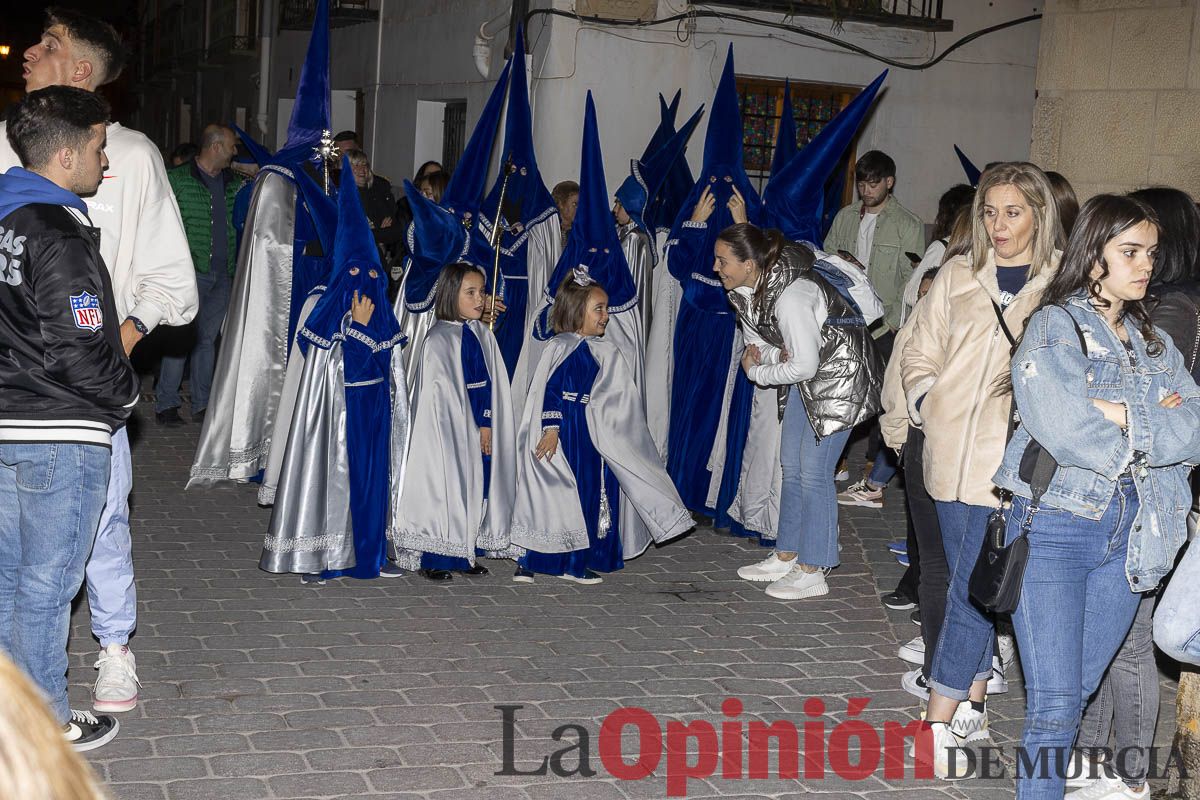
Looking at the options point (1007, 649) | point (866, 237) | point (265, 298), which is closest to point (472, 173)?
point (265, 298)

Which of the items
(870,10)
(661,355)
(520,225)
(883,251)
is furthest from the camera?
(870,10)

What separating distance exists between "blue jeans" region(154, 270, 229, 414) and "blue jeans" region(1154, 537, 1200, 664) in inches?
308

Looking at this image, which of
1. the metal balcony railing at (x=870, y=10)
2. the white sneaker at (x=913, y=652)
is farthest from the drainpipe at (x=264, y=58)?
the white sneaker at (x=913, y=652)

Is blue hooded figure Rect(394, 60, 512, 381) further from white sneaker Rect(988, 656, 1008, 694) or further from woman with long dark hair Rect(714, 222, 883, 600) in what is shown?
white sneaker Rect(988, 656, 1008, 694)

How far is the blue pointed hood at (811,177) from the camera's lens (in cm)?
767

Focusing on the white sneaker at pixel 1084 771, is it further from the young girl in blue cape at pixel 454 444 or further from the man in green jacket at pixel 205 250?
the man in green jacket at pixel 205 250

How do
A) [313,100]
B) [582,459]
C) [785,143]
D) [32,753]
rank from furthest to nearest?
[785,143] < [313,100] < [582,459] < [32,753]

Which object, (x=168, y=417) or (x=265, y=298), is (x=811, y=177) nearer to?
(x=265, y=298)

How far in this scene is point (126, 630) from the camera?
4.75 m

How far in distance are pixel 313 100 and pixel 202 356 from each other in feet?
8.66

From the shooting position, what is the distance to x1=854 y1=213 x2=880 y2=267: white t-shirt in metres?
9.09

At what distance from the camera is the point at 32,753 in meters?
1.10

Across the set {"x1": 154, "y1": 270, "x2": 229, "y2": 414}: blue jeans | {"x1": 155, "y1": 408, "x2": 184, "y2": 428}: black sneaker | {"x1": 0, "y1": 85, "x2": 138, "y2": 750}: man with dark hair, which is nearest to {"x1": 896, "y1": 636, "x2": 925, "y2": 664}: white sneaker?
{"x1": 0, "y1": 85, "x2": 138, "y2": 750}: man with dark hair

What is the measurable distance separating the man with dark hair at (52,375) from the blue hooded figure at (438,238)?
2.79 metres
